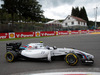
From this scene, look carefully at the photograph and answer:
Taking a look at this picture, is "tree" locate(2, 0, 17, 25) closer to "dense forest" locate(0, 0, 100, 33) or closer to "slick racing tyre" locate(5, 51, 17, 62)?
"dense forest" locate(0, 0, 100, 33)

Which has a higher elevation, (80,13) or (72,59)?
(80,13)

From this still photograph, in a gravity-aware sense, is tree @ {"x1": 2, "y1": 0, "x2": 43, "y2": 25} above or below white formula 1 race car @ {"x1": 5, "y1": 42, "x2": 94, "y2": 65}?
above

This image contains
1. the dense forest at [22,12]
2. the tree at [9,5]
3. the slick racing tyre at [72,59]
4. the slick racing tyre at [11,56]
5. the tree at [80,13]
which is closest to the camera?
the slick racing tyre at [72,59]

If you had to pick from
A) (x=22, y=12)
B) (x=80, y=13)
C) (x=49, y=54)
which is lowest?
(x=49, y=54)

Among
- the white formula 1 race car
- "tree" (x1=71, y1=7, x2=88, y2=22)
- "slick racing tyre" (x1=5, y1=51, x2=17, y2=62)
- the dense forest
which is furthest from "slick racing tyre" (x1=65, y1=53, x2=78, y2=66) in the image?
"tree" (x1=71, y1=7, x2=88, y2=22)

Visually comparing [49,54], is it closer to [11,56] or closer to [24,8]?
[11,56]

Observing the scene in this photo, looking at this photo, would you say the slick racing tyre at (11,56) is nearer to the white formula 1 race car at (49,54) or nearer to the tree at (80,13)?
the white formula 1 race car at (49,54)

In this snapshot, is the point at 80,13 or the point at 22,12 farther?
the point at 80,13

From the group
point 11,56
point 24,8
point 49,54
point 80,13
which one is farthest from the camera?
point 80,13

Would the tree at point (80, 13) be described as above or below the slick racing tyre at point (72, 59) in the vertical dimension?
above

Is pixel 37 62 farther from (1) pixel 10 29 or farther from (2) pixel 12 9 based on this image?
(2) pixel 12 9

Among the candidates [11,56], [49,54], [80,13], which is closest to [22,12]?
[11,56]

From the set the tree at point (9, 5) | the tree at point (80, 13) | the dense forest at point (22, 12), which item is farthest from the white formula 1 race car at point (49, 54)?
the tree at point (80, 13)

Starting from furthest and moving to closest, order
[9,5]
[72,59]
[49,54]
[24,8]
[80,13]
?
[80,13], [24,8], [9,5], [49,54], [72,59]
